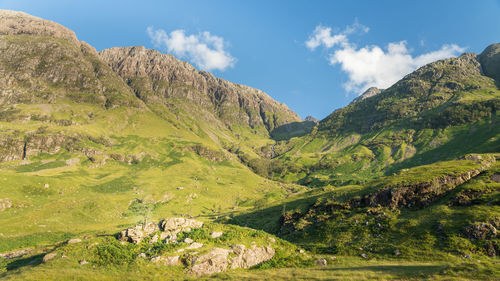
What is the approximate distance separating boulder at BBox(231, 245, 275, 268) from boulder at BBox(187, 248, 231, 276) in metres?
1.65

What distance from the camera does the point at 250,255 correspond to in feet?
118

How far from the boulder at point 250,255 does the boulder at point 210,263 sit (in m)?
1.65

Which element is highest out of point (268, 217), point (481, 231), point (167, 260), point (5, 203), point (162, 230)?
point (481, 231)

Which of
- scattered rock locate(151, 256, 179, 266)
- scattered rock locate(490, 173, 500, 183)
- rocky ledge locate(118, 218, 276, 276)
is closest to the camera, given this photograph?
scattered rock locate(151, 256, 179, 266)

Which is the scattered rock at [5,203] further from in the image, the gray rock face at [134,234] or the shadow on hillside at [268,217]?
the gray rock face at [134,234]

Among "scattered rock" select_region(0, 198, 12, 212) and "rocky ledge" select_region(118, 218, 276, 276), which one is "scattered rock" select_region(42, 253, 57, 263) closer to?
"rocky ledge" select_region(118, 218, 276, 276)

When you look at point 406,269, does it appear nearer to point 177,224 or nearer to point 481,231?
point 481,231

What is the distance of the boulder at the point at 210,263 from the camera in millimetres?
31319

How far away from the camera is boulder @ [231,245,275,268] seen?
34531 millimetres

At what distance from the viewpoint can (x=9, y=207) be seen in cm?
12338

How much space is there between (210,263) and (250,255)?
696 cm

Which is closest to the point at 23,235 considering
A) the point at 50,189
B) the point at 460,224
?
the point at 50,189

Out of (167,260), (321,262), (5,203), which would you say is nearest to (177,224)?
(167,260)

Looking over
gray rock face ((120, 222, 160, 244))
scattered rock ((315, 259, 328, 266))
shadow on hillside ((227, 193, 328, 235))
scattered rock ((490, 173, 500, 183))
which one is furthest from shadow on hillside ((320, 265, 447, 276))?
shadow on hillside ((227, 193, 328, 235))
